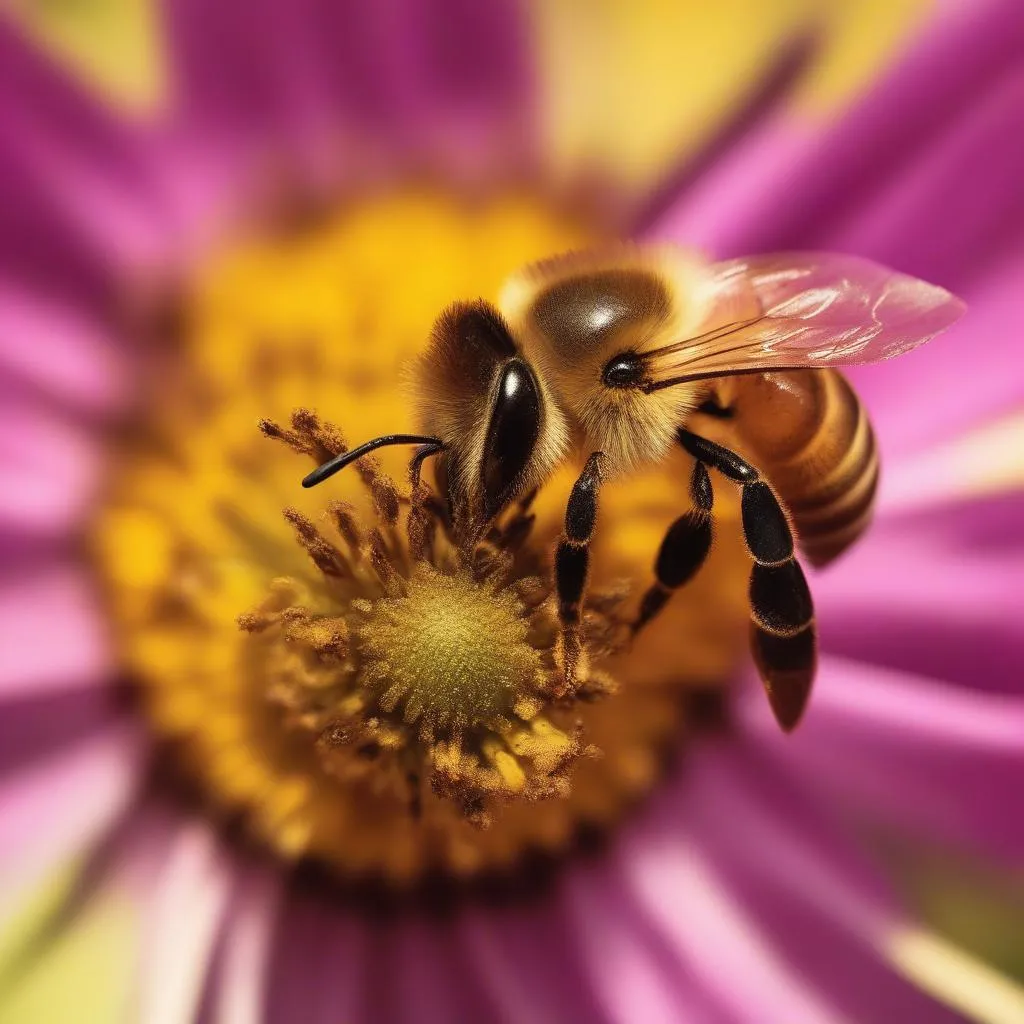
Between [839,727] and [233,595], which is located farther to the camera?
[839,727]

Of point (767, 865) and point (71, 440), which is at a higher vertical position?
point (71, 440)

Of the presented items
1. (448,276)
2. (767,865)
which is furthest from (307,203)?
(767,865)

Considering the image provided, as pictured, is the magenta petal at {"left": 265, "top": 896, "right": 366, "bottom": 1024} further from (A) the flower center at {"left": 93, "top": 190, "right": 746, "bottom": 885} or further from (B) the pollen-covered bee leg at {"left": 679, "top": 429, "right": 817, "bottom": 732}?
(B) the pollen-covered bee leg at {"left": 679, "top": 429, "right": 817, "bottom": 732}

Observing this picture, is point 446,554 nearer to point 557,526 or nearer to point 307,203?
point 557,526

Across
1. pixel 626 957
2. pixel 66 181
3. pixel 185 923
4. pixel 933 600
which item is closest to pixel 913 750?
pixel 933 600

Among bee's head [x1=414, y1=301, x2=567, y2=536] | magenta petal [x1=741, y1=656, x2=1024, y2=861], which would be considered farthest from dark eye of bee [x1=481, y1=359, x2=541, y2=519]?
magenta petal [x1=741, y1=656, x2=1024, y2=861]

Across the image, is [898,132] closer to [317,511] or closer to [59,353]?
[317,511]
